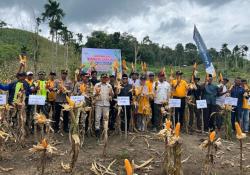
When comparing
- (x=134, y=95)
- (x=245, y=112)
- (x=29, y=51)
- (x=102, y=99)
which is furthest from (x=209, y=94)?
(x=29, y=51)

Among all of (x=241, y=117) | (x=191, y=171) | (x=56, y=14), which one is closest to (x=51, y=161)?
(x=191, y=171)

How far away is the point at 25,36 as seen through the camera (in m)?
43.7

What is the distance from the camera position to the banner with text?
38.1 feet

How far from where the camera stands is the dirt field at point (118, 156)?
276 inches

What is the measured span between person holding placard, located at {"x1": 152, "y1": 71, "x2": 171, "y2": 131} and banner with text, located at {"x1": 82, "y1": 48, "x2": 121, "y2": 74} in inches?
84.9

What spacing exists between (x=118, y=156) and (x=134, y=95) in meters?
2.66

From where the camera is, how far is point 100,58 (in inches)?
466

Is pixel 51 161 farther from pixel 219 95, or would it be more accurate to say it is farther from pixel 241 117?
pixel 241 117

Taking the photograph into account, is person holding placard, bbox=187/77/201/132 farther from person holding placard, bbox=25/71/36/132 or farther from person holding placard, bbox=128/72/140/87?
person holding placard, bbox=25/71/36/132

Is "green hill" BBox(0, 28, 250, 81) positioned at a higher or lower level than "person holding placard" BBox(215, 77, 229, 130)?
higher

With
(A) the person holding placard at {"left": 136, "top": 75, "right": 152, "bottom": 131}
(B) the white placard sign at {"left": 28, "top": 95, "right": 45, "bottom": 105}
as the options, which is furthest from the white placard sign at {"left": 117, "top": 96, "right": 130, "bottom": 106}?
(B) the white placard sign at {"left": 28, "top": 95, "right": 45, "bottom": 105}

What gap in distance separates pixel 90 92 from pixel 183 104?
3046mm

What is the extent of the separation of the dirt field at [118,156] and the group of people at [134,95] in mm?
801

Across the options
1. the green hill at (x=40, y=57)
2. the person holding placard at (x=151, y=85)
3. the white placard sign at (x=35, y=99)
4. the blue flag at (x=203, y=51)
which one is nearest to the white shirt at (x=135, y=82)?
the person holding placard at (x=151, y=85)
